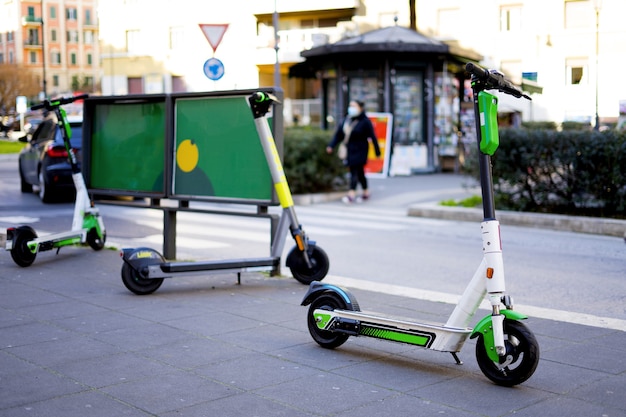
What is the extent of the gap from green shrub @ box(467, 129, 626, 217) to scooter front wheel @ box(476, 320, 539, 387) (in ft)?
28.2

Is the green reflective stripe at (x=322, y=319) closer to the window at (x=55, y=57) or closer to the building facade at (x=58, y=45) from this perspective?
the building facade at (x=58, y=45)

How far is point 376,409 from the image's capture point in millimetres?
4438

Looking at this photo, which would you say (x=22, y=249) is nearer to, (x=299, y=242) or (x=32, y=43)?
(x=299, y=242)

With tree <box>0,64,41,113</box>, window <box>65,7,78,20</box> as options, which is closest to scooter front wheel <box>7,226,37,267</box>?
tree <box>0,64,41,113</box>

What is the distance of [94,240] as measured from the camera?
9914 mm

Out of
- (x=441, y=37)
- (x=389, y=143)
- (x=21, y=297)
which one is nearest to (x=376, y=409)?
(x=21, y=297)

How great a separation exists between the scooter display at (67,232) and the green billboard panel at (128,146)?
0.32 metres

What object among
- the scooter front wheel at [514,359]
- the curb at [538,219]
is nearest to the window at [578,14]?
the curb at [538,219]

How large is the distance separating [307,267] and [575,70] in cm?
2634

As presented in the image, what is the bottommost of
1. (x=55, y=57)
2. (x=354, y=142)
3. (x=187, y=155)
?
(x=187, y=155)

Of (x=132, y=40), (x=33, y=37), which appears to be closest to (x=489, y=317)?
(x=132, y=40)

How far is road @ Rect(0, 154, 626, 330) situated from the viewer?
26.3 feet

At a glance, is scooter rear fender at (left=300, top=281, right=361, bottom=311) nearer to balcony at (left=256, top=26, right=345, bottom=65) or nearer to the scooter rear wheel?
the scooter rear wheel

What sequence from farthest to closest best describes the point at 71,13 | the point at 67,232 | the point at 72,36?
the point at 72,36 → the point at 71,13 → the point at 67,232
